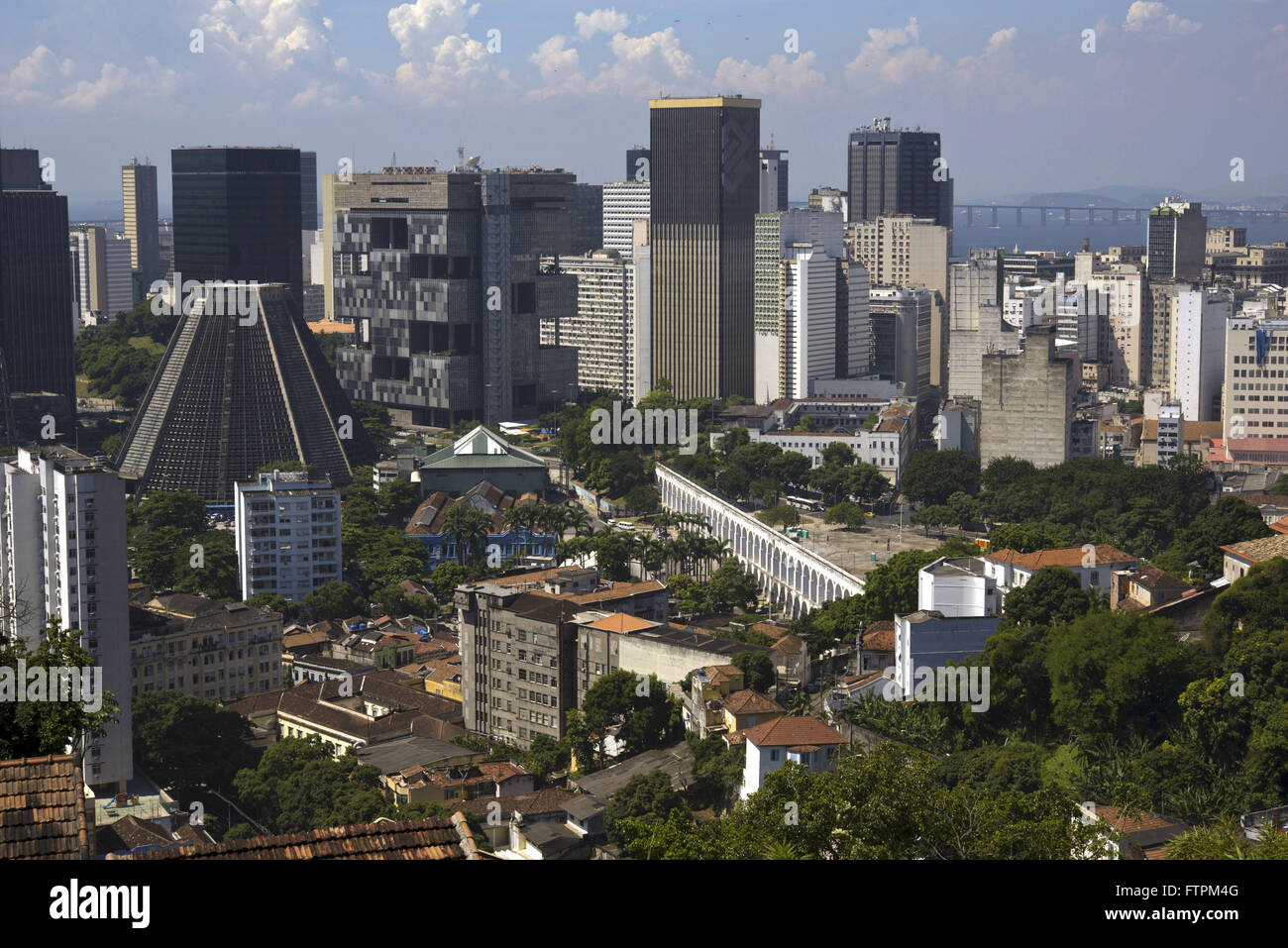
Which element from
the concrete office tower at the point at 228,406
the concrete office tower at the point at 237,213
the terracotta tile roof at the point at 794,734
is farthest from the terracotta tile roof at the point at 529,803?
the concrete office tower at the point at 237,213

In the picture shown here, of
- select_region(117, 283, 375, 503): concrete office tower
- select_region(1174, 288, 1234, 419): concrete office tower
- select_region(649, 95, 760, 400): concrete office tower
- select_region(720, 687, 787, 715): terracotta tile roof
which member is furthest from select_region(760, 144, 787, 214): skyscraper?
select_region(720, 687, 787, 715): terracotta tile roof

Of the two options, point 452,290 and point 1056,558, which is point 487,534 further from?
point 452,290

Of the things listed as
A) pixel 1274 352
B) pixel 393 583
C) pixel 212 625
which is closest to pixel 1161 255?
pixel 1274 352

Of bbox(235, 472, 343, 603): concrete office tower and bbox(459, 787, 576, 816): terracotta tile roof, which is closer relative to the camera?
bbox(459, 787, 576, 816): terracotta tile roof

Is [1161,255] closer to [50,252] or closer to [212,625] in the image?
[50,252]

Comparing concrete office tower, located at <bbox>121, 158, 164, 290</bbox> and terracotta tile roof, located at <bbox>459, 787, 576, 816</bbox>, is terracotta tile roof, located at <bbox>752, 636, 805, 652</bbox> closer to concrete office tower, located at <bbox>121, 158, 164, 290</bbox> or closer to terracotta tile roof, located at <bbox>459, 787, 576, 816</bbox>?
terracotta tile roof, located at <bbox>459, 787, 576, 816</bbox>

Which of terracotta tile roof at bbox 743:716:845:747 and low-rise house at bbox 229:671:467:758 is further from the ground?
terracotta tile roof at bbox 743:716:845:747
